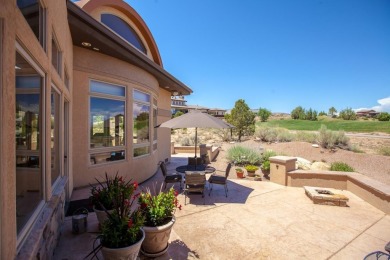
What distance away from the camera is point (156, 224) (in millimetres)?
3217

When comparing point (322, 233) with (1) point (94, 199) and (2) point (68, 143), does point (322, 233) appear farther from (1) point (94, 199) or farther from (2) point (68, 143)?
(2) point (68, 143)

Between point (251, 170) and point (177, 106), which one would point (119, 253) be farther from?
point (177, 106)

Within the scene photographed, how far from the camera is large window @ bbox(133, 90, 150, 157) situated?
7.50m

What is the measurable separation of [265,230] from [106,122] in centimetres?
547

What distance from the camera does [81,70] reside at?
5.82 m

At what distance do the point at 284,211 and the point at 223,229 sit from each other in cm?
200

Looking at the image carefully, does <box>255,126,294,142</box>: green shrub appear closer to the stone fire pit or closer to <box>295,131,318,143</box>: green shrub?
<box>295,131,318,143</box>: green shrub

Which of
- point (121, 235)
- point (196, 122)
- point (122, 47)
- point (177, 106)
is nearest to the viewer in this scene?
point (121, 235)

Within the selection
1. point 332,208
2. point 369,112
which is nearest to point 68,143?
point 332,208

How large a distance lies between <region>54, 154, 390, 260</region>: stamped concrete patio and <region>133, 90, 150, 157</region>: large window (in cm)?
237

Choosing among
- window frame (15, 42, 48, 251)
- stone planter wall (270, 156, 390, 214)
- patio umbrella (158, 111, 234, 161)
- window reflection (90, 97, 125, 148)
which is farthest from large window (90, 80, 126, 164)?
stone planter wall (270, 156, 390, 214)

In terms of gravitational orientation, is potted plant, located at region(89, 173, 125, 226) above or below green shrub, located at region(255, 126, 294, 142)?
below

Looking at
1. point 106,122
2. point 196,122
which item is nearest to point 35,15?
point 106,122

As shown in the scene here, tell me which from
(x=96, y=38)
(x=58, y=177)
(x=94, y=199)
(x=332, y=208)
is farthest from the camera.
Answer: (x=332, y=208)
